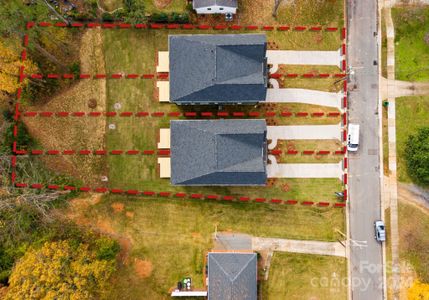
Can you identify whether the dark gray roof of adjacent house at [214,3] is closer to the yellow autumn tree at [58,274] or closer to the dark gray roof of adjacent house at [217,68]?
the dark gray roof of adjacent house at [217,68]

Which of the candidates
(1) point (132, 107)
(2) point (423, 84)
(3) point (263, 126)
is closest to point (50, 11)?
(1) point (132, 107)

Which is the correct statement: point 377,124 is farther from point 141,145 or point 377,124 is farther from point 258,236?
point 141,145

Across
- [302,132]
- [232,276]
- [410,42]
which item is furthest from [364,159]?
[232,276]

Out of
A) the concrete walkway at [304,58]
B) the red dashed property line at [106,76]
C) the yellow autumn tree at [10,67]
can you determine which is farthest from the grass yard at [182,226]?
the concrete walkway at [304,58]

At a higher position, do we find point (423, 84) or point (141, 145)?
point (423, 84)
